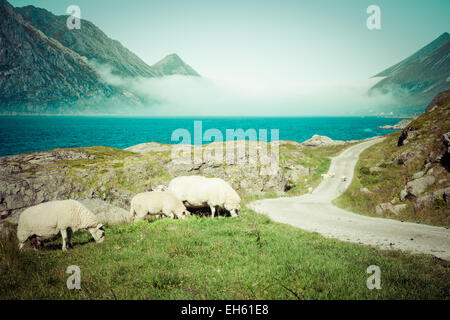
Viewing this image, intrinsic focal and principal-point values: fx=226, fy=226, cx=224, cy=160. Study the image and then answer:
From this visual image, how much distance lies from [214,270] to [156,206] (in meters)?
9.21

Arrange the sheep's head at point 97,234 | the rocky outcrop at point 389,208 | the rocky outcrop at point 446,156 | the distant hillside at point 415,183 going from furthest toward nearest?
the rocky outcrop at point 446,156, the rocky outcrop at point 389,208, the distant hillside at point 415,183, the sheep's head at point 97,234

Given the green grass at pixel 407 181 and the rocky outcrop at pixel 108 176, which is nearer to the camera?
the green grass at pixel 407 181

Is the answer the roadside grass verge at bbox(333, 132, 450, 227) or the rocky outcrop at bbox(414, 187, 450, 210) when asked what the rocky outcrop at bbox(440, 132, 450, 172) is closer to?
the roadside grass verge at bbox(333, 132, 450, 227)

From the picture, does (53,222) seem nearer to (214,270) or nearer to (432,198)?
(214,270)

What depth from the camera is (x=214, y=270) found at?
7.36 m

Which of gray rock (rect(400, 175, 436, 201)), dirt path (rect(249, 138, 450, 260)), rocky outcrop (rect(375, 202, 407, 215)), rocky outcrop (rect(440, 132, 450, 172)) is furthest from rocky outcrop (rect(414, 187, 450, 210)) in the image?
rocky outcrop (rect(440, 132, 450, 172))

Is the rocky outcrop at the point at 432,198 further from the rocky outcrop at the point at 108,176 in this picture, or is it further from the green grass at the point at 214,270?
the rocky outcrop at the point at 108,176

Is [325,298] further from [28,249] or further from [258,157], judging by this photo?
[258,157]

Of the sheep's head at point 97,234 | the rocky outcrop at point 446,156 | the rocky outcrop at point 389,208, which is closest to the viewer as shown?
the sheep's head at point 97,234

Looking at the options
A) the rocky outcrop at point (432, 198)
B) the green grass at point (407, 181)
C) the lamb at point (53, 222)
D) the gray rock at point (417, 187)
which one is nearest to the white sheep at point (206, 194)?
the lamb at point (53, 222)

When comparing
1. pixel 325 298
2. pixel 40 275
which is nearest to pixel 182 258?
pixel 40 275

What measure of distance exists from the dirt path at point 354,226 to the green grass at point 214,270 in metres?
2.89

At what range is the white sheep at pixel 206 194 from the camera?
1708cm

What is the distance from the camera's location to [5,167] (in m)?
25.5
